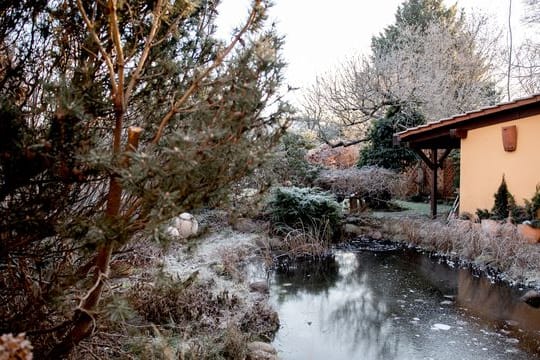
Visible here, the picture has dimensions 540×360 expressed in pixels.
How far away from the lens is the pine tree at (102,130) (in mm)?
1603

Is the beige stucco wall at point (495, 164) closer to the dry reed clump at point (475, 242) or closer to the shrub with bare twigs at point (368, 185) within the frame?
the dry reed clump at point (475, 242)

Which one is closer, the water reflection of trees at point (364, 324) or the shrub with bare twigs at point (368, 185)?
the water reflection of trees at point (364, 324)

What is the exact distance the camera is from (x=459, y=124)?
8555mm

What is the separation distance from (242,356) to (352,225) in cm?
645

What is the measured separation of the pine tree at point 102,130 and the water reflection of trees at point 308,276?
3522 mm

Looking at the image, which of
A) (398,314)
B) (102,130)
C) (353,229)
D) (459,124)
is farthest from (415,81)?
(102,130)

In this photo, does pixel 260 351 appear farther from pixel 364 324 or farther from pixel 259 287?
pixel 259 287

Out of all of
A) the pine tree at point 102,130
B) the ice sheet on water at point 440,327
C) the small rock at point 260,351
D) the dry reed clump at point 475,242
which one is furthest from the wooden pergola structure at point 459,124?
the pine tree at point 102,130

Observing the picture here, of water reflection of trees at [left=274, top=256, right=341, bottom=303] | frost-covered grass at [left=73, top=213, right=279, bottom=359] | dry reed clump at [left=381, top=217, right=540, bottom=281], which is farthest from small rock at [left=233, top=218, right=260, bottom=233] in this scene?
dry reed clump at [left=381, top=217, right=540, bottom=281]

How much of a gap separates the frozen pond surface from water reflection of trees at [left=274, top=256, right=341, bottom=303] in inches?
0.6

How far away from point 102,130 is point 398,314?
3858mm

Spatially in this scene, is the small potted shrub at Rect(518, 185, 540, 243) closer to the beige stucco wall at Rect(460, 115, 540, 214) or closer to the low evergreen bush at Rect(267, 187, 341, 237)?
the beige stucco wall at Rect(460, 115, 540, 214)

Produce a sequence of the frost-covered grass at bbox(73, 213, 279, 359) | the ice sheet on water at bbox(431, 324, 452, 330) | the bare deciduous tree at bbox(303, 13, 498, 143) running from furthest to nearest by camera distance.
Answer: the bare deciduous tree at bbox(303, 13, 498, 143)
the ice sheet on water at bbox(431, 324, 452, 330)
the frost-covered grass at bbox(73, 213, 279, 359)

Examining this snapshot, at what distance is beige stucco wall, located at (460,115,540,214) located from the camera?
7117mm
